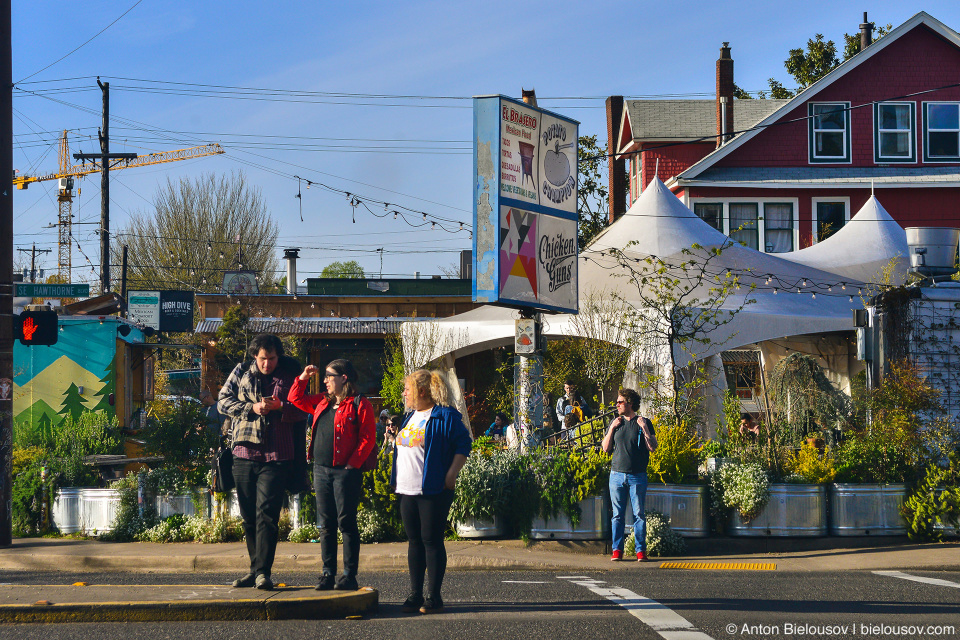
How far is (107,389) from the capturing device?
2045cm

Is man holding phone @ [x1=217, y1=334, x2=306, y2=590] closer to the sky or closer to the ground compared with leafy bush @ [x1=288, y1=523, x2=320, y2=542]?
closer to the sky

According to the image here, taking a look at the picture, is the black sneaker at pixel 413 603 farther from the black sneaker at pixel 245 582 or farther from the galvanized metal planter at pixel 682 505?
the galvanized metal planter at pixel 682 505

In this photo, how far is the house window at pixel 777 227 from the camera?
95.3 feet

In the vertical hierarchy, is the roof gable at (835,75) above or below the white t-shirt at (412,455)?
above

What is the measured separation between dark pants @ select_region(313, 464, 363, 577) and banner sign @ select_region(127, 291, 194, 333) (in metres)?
32.5

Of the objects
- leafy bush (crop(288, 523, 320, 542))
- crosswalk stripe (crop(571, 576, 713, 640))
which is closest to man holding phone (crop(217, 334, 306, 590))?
crosswalk stripe (crop(571, 576, 713, 640))

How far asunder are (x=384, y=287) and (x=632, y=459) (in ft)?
96.6

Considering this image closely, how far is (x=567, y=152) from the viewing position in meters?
13.6

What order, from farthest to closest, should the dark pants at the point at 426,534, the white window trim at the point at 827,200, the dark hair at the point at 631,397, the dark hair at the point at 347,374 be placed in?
1. the white window trim at the point at 827,200
2. the dark hair at the point at 631,397
3. the dark hair at the point at 347,374
4. the dark pants at the point at 426,534

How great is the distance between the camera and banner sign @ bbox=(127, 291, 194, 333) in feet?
126

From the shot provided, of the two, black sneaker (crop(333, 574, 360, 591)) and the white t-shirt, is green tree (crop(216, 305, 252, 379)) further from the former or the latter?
the white t-shirt

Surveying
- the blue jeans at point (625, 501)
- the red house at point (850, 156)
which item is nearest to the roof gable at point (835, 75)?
the red house at point (850, 156)

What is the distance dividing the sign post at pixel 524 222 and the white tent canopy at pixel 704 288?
13.8ft

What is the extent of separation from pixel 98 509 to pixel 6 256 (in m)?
3.27
